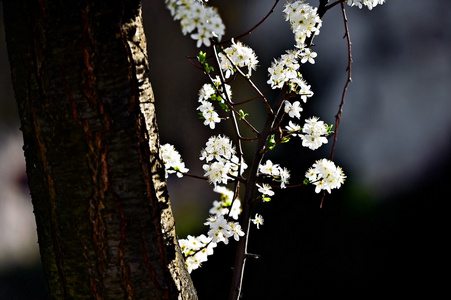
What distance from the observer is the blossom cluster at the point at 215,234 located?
0.90 metres

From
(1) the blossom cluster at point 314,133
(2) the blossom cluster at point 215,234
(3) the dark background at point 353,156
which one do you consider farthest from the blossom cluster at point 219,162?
(3) the dark background at point 353,156

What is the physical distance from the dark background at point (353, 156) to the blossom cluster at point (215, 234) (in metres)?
0.86

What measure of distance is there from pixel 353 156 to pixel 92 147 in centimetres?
152

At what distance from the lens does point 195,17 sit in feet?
2.05

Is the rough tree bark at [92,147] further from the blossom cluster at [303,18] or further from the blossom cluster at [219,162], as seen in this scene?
the blossom cluster at [303,18]

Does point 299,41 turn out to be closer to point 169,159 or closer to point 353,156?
point 169,159

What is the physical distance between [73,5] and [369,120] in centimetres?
155

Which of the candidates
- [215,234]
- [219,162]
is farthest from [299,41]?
[215,234]

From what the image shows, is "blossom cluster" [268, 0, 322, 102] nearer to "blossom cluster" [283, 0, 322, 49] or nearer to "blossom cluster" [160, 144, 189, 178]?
"blossom cluster" [283, 0, 322, 49]

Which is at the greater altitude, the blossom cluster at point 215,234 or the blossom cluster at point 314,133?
the blossom cluster at point 314,133

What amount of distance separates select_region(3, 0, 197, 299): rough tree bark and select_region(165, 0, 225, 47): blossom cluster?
0.22 feet

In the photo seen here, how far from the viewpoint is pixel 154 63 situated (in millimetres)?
1880

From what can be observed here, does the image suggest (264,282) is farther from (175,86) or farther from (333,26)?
(333,26)

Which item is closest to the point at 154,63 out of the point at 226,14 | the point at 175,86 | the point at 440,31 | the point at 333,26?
the point at 175,86
